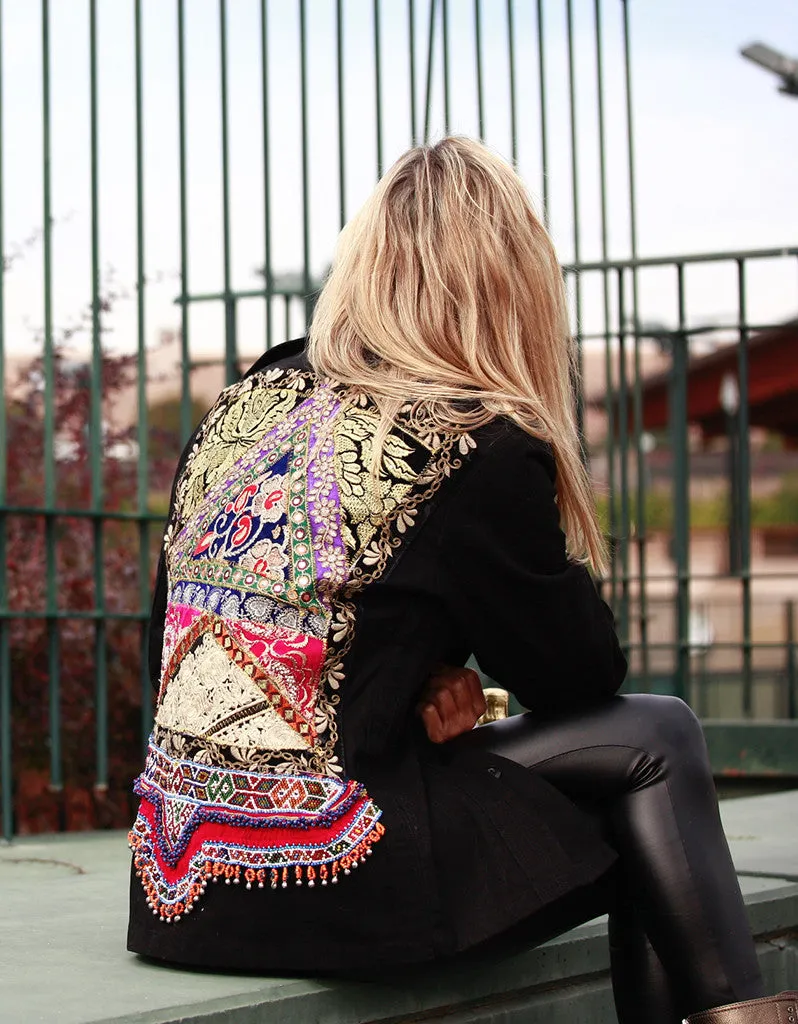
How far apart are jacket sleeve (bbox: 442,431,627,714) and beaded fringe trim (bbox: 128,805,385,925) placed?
0.31 m

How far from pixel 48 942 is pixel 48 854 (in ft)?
5.02

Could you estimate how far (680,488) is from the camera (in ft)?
17.8

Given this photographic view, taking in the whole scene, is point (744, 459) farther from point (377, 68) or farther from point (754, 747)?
point (377, 68)

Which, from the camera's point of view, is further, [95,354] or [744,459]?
[744,459]

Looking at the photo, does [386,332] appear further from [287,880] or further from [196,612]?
[287,880]

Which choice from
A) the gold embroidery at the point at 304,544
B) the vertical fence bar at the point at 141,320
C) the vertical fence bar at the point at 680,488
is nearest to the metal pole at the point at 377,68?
the vertical fence bar at the point at 141,320

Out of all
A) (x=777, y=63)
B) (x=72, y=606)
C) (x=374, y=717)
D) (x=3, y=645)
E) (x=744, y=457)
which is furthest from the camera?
(x=777, y=63)

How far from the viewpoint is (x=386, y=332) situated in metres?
2.15

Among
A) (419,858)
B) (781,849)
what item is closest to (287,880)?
(419,858)

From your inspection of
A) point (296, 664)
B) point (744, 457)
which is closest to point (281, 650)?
point (296, 664)

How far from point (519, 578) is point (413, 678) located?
20 centimetres

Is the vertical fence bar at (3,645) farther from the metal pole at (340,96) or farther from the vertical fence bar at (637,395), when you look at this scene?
the vertical fence bar at (637,395)

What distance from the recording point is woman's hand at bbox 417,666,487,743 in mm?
2098

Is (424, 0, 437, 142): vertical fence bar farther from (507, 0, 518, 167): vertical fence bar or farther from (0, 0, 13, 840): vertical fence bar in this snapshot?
(0, 0, 13, 840): vertical fence bar
